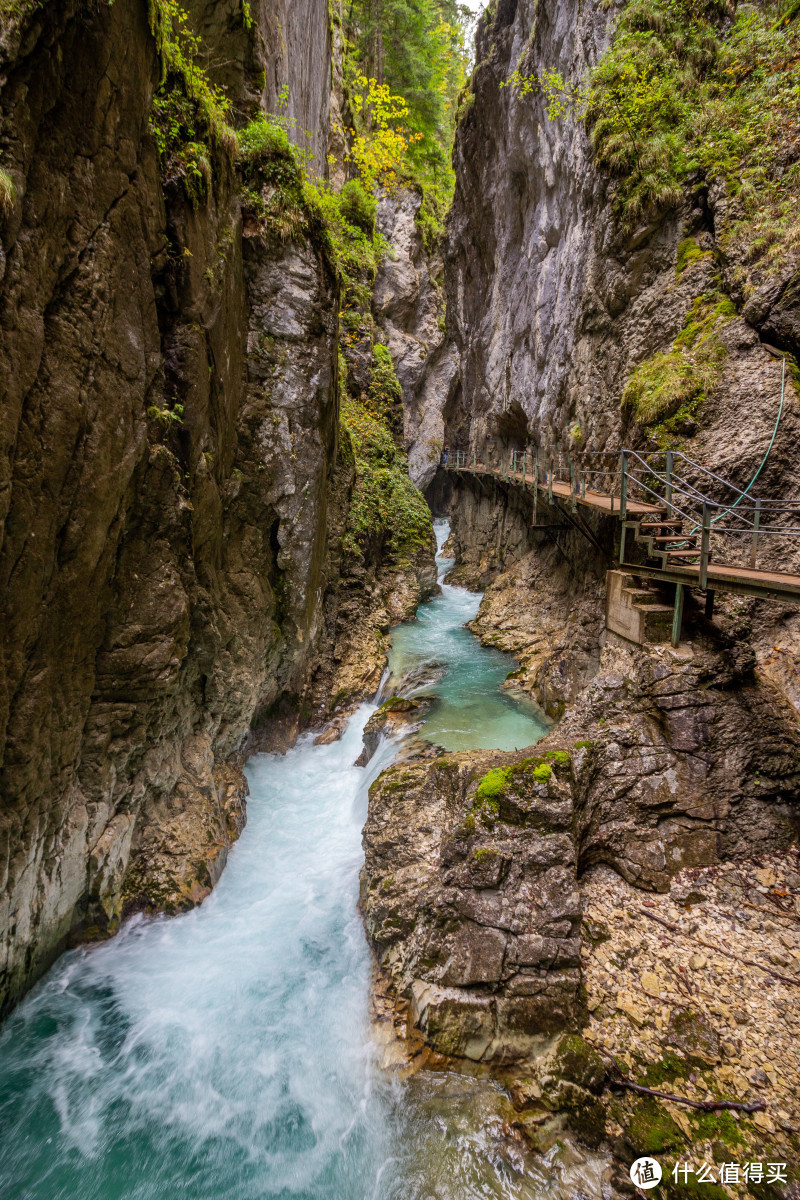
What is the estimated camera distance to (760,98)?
8.49m

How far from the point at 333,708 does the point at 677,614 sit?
7689 millimetres

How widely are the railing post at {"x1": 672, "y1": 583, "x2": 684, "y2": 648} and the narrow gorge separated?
0.06 meters

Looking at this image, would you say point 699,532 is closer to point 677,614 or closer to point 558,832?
point 677,614

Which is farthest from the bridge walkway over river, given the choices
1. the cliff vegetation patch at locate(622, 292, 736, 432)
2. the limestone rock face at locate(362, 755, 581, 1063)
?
the limestone rock face at locate(362, 755, 581, 1063)

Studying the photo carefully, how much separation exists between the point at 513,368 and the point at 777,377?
13289 millimetres

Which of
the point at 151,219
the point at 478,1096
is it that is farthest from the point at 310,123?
the point at 478,1096

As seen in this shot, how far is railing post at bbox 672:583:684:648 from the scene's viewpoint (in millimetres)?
6832

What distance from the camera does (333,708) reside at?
39.8 feet

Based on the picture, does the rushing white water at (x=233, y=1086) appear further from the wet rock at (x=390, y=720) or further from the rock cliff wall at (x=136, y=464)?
the wet rock at (x=390, y=720)

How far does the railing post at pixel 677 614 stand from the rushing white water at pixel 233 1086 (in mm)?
5428

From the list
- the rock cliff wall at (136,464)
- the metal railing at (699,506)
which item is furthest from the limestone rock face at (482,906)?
the metal railing at (699,506)

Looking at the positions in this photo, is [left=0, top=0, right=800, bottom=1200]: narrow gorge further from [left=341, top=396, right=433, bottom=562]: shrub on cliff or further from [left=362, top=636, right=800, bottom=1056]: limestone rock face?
[left=341, top=396, right=433, bottom=562]: shrub on cliff

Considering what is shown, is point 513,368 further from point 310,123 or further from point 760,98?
point 760,98

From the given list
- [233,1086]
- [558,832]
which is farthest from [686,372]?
[233,1086]
